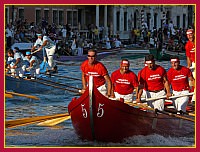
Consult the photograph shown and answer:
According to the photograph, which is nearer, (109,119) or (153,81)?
(109,119)

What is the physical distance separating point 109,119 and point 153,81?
1406mm

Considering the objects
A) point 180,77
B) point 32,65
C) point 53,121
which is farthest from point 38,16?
point 180,77

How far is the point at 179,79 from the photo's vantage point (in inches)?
497

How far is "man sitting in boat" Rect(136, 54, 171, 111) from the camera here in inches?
481

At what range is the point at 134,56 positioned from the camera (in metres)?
34.8

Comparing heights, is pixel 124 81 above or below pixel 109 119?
above

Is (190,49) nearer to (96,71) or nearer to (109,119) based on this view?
(96,71)

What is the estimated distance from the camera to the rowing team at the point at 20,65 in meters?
19.8

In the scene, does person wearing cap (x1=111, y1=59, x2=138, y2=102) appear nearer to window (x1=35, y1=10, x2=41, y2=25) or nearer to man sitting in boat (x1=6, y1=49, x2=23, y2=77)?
man sitting in boat (x1=6, y1=49, x2=23, y2=77)

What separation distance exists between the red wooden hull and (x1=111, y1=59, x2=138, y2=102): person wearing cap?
72 cm

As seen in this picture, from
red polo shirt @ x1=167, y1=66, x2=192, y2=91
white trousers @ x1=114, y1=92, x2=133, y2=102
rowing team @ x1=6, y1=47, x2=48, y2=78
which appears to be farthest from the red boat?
rowing team @ x1=6, y1=47, x2=48, y2=78

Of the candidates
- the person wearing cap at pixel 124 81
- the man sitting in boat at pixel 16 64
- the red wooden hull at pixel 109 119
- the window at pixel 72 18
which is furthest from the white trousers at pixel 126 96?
the window at pixel 72 18

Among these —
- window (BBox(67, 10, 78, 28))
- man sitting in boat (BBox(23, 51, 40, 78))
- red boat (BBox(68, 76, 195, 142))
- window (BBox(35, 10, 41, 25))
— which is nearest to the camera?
red boat (BBox(68, 76, 195, 142))

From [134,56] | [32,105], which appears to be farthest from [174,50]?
[32,105]
